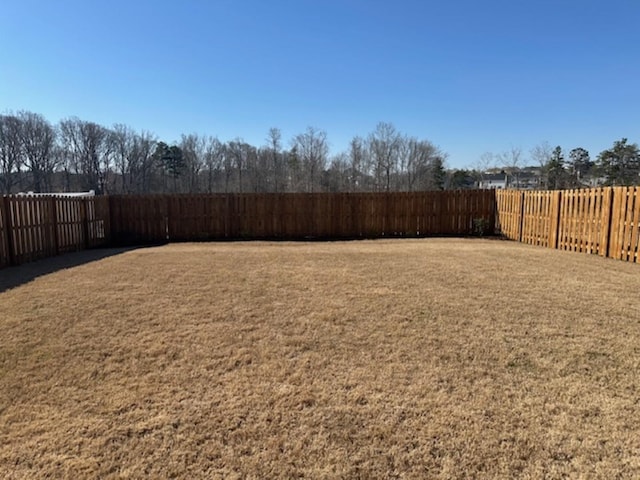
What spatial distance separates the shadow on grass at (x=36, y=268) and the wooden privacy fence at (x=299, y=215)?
13.3 feet

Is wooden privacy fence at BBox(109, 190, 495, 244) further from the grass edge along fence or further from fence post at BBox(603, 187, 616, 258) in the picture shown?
fence post at BBox(603, 187, 616, 258)

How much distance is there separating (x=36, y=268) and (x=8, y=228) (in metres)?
1.39

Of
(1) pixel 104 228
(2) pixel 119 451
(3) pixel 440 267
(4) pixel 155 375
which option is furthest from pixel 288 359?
(1) pixel 104 228

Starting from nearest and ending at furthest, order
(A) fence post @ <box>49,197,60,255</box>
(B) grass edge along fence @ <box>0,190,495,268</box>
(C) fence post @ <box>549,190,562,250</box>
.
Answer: (A) fence post @ <box>49,197,60,255</box>, (C) fence post @ <box>549,190,562,250</box>, (B) grass edge along fence @ <box>0,190,495,268</box>

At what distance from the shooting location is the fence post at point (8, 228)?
8.55 metres

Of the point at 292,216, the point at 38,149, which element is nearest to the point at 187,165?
the point at 38,149

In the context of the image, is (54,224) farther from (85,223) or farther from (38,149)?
(38,149)

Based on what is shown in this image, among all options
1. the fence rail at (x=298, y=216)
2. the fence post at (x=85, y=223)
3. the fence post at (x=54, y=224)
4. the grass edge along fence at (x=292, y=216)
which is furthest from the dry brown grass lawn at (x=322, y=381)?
the grass edge along fence at (x=292, y=216)

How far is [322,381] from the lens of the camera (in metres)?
3.08

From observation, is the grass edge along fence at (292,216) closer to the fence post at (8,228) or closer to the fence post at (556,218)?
the fence post at (556,218)

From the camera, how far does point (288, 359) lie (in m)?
3.49

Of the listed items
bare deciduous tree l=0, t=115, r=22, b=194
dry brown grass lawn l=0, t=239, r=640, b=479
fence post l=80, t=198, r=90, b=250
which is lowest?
dry brown grass lawn l=0, t=239, r=640, b=479

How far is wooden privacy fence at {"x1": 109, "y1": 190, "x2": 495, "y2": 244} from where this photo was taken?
1405 cm

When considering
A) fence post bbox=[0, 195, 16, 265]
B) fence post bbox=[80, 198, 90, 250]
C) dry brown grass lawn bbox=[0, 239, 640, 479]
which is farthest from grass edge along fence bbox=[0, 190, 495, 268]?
dry brown grass lawn bbox=[0, 239, 640, 479]
